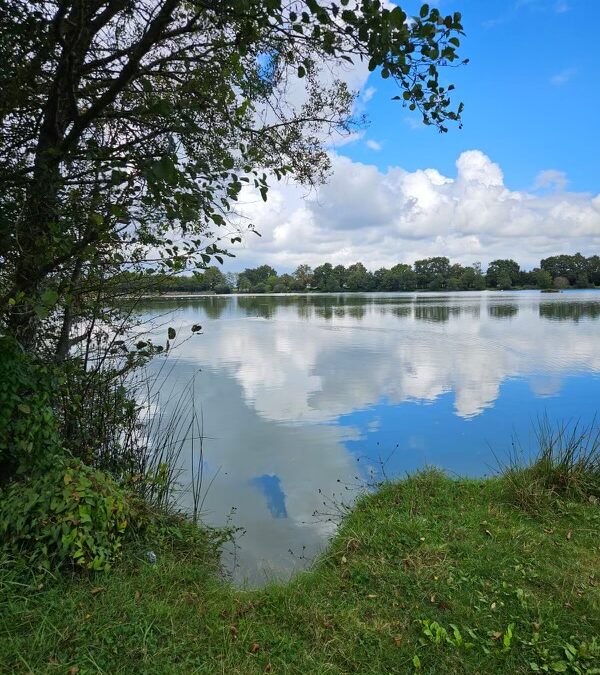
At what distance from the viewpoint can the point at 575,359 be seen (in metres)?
13.9

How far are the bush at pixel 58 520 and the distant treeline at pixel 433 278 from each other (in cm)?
7886

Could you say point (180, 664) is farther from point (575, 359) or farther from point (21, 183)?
point (575, 359)

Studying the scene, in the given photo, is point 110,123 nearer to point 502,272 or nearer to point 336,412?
point 336,412

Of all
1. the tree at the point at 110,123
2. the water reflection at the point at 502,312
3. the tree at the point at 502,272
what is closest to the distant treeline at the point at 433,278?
the tree at the point at 502,272

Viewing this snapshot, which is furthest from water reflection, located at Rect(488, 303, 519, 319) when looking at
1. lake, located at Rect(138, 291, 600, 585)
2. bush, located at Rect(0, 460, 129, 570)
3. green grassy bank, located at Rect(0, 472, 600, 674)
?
bush, located at Rect(0, 460, 129, 570)

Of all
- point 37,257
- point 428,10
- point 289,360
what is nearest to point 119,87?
point 37,257

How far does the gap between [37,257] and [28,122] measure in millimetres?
1554

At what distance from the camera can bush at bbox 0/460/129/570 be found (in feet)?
9.25

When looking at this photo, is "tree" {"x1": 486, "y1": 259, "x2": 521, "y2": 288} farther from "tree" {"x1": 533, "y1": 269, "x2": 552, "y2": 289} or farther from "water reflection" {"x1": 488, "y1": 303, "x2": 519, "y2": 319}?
"water reflection" {"x1": 488, "y1": 303, "x2": 519, "y2": 319}

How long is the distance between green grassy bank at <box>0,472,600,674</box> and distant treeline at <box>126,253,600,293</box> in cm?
7868

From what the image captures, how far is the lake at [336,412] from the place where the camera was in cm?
519

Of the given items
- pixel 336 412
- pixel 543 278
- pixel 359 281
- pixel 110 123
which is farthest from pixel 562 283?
pixel 110 123


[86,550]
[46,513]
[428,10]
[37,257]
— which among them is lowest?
[86,550]

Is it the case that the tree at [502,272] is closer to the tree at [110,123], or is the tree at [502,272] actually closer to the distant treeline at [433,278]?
the distant treeline at [433,278]
